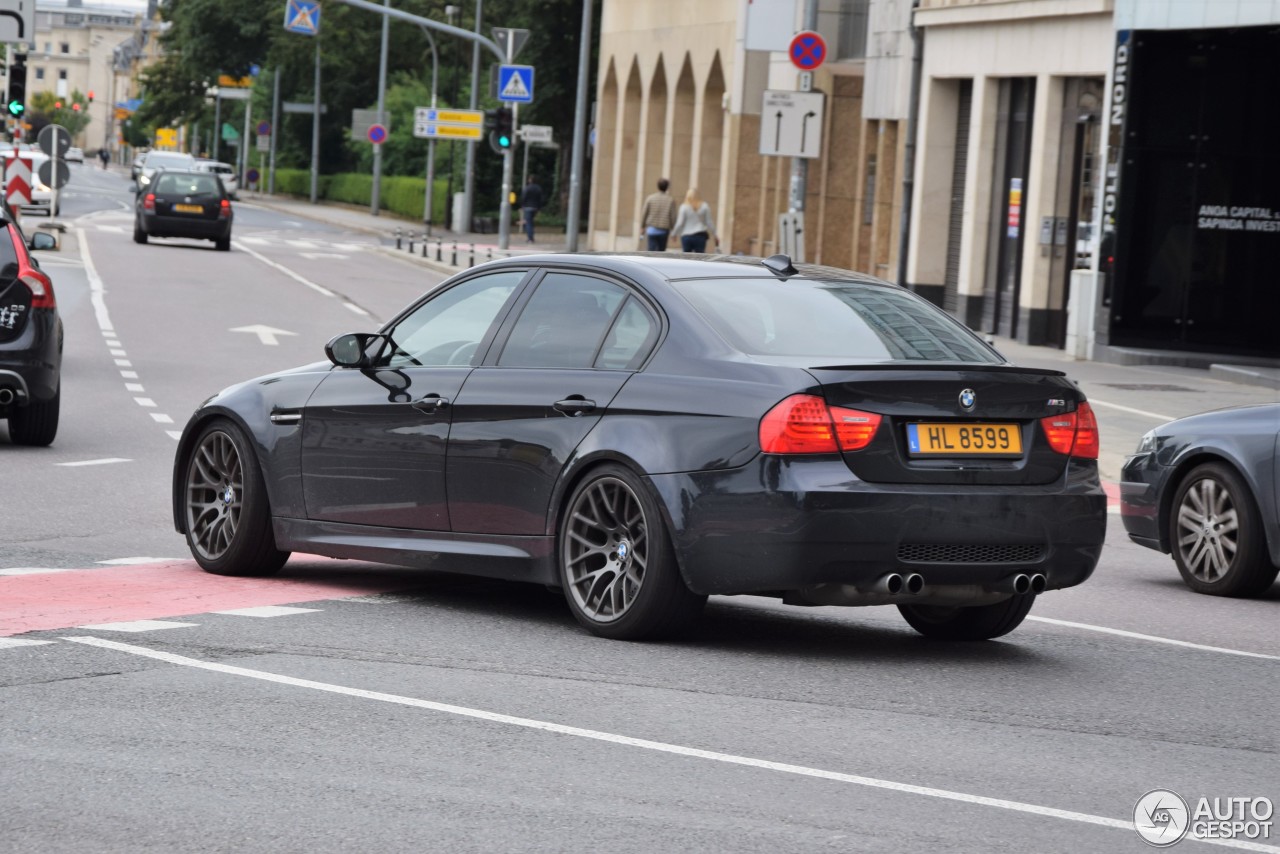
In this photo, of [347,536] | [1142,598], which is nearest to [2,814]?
[347,536]

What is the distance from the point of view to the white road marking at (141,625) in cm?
Answer: 833

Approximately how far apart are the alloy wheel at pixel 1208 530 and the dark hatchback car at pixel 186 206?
37380 millimetres

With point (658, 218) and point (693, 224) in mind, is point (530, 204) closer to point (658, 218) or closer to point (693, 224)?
point (658, 218)

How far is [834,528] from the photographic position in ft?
25.4

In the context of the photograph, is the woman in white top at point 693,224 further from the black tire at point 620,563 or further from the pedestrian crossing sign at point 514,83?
the black tire at point 620,563

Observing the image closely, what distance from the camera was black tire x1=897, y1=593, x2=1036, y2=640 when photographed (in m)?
8.77

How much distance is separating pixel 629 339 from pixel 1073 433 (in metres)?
1.65

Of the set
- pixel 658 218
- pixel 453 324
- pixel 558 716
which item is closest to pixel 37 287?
pixel 453 324

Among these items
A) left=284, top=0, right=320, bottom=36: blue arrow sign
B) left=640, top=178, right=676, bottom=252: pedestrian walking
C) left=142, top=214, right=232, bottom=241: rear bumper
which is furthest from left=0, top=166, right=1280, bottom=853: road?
left=284, top=0, right=320, bottom=36: blue arrow sign

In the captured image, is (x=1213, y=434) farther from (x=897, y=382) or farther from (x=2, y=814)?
(x=2, y=814)

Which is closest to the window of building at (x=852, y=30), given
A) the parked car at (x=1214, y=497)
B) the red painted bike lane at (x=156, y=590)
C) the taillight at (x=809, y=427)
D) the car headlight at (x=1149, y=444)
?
the car headlight at (x=1149, y=444)

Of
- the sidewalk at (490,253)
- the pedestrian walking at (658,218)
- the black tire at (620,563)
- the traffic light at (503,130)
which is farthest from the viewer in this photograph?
the traffic light at (503,130)

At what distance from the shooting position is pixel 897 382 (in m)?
7.87

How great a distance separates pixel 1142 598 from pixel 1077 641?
1.86 metres
